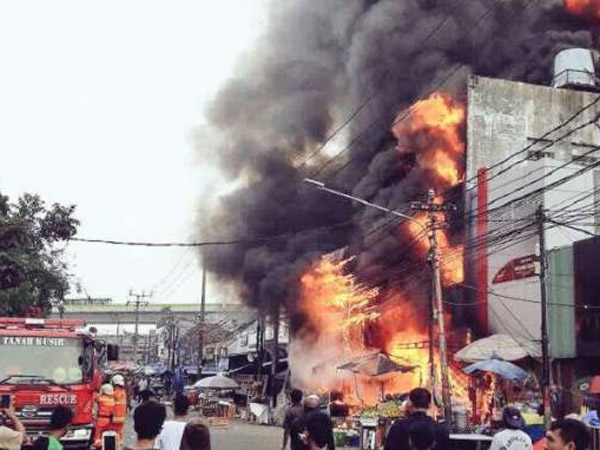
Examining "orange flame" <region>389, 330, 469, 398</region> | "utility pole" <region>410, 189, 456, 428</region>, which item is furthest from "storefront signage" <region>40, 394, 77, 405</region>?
"orange flame" <region>389, 330, 469, 398</region>

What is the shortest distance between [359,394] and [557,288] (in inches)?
469

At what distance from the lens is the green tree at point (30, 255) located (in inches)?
868

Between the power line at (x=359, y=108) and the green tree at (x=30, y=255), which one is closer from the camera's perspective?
the green tree at (x=30, y=255)

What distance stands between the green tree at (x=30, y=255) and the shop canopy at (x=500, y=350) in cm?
1234

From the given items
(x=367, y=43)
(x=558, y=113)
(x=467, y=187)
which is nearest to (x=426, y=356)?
(x=467, y=187)

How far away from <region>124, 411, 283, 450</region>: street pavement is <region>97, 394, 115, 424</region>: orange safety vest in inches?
141

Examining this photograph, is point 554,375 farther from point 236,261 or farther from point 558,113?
point 236,261

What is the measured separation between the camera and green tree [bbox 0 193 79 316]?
72.3 ft

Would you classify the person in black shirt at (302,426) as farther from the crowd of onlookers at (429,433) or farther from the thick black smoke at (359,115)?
the thick black smoke at (359,115)

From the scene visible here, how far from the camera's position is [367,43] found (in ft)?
116

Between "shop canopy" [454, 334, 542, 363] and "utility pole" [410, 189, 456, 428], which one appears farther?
"shop canopy" [454, 334, 542, 363]

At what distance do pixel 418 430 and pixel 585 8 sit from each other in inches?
1486

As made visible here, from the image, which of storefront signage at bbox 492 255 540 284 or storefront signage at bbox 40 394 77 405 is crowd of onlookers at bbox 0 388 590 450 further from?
storefront signage at bbox 492 255 540 284

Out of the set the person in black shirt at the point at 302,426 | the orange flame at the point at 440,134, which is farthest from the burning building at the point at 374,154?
the person in black shirt at the point at 302,426
